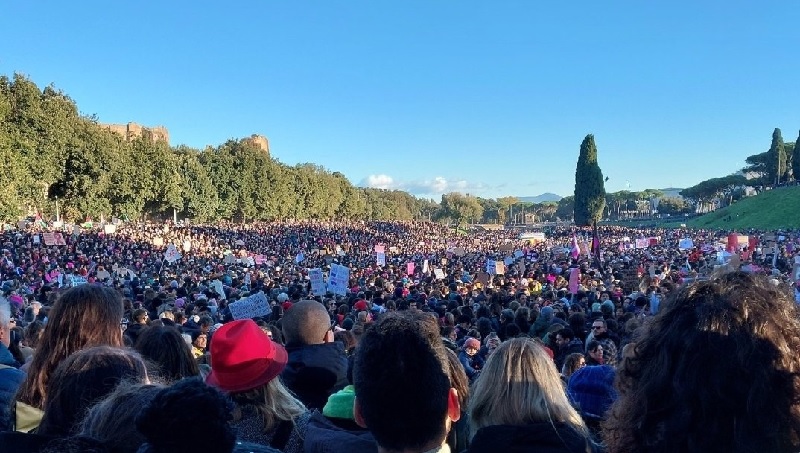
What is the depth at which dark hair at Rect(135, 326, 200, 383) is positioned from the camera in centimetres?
347

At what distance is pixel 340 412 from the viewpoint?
2.72 meters

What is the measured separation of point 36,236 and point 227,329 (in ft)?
85.1

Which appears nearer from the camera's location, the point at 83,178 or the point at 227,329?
the point at 227,329

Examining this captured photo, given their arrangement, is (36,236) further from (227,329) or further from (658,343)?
(658,343)

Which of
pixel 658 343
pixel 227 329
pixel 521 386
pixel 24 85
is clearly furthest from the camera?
pixel 24 85

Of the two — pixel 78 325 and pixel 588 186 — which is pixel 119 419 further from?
pixel 588 186

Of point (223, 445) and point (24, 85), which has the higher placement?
point (24, 85)

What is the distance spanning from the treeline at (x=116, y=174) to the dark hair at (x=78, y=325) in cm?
2573

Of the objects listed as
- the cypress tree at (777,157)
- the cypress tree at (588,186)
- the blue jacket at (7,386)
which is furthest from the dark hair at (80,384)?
the cypress tree at (777,157)

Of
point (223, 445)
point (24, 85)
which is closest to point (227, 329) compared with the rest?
point (223, 445)

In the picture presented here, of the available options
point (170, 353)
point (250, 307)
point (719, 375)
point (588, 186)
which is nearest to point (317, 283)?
point (250, 307)

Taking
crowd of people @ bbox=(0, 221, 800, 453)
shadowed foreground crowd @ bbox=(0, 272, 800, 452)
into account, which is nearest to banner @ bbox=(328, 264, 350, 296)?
crowd of people @ bbox=(0, 221, 800, 453)

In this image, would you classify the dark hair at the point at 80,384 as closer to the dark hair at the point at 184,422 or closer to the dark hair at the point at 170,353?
the dark hair at the point at 184,422

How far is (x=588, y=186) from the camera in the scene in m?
79.7
